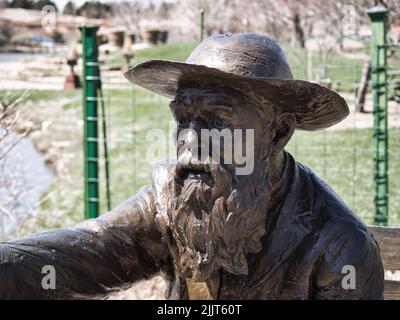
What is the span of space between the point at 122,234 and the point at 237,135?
0.48 metres

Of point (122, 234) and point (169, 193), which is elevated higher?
point (169, 193)

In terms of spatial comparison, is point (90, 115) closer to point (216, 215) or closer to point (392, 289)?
point (392, 289)

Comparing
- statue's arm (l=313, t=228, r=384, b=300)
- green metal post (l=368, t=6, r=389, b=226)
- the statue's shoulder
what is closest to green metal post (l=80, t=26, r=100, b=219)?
green metal post (l=368, t=6, r=389, b=226)

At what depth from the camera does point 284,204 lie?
194cm

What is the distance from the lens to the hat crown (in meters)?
1.76

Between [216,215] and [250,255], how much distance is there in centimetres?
23

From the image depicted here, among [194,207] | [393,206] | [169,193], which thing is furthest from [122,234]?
[393,206]

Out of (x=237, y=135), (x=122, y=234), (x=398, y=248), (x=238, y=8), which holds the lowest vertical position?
(x=398, y=248)

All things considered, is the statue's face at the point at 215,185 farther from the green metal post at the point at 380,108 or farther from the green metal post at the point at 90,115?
the green metal post at the point at 380,108

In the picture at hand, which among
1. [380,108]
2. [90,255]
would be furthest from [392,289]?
[380,108]

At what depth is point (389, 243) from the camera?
3.00 metres

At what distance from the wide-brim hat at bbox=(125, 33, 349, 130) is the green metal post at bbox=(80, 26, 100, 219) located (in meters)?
4.00

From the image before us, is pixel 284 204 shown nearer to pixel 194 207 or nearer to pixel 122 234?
pixel 194 207

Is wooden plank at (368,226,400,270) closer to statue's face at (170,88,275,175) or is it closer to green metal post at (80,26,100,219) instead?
statue's face at (170,88,275,175)
